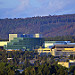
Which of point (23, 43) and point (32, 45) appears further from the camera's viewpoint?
point (32, 45)

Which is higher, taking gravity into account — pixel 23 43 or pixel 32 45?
pixel 23 43

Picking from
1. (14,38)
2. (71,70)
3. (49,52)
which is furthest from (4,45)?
(71,70)

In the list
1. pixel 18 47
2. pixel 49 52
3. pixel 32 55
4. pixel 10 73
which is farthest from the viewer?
pixel 18 47

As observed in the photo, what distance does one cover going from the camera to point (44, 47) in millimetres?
125312

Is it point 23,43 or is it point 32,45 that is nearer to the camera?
point 23,43

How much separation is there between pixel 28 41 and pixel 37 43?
246 cm

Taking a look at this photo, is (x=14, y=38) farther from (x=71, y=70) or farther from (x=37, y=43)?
(x=71, y=70)

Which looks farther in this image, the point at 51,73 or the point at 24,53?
the point at 24,53

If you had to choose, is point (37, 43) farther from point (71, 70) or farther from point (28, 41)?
point (71, 70)

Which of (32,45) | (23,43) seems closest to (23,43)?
(23,43)

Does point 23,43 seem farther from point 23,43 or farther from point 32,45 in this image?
point 32,45

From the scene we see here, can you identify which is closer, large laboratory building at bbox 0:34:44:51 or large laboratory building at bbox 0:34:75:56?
large laboratory building at bbox 0:34:75:56

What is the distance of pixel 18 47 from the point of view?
124125 millimetres

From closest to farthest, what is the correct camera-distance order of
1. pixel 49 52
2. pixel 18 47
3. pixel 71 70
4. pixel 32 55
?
pixel 71 70 < pixel 32 55 < pixel 49 52 < pixel 18 47
